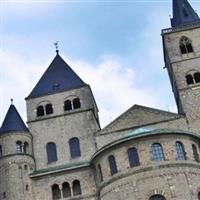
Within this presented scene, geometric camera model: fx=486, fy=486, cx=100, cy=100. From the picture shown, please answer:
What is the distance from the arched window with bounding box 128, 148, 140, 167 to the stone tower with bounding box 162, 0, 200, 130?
25.1 ft

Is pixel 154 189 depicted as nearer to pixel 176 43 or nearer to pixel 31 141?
pixel 31 141

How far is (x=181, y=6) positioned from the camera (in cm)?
5553

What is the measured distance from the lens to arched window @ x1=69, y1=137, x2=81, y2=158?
45.0m

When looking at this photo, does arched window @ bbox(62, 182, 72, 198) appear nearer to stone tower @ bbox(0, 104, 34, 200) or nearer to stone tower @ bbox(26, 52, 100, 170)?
stone tower @ bbox(26, 52, 100, 170)

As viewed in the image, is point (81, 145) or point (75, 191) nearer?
point (75, 191)

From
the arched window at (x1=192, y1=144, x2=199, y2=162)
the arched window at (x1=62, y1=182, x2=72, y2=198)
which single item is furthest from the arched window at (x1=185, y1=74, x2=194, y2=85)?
the arched window at (x1=62, y1=182, x2=72, y2=198)

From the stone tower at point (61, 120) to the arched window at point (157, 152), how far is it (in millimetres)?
8038

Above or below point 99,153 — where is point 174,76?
above

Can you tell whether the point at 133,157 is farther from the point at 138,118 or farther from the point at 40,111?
the point at 40,111

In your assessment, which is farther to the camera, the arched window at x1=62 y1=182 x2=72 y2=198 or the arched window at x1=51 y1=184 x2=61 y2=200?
the arched window at x1=51 y1=184 x2=61 y2=200

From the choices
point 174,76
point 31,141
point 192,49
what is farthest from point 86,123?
point 192,49

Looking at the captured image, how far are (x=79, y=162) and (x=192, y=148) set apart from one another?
10462 millimetres

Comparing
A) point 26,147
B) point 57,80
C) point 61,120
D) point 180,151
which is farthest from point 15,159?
point 180,151

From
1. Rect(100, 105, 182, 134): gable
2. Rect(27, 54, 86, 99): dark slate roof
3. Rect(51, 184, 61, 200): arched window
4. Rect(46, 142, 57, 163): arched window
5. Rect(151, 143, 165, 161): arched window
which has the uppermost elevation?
Rect(27, 54, 86, 99): dark slate roof
